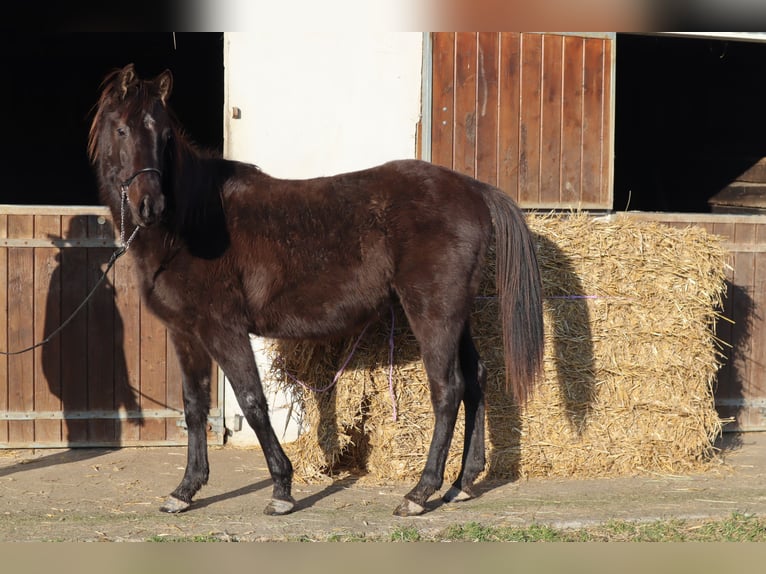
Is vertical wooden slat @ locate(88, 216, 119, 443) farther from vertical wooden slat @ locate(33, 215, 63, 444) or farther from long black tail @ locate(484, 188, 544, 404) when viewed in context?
long black tail @ locate(484, 188, 544, 404)

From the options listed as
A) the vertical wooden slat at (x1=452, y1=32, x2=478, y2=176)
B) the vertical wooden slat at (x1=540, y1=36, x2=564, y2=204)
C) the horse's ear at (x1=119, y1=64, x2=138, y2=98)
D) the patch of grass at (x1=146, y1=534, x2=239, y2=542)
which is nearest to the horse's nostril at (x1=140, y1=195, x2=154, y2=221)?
the horse's ear at (x1=119, y1=64, x2=138, y2=98)

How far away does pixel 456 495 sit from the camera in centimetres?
529

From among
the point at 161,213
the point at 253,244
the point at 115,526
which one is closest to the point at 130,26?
the point at 161,213

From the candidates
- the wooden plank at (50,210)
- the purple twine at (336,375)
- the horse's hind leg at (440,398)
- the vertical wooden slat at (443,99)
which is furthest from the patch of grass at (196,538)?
the vertical wooden slat at (443,99)

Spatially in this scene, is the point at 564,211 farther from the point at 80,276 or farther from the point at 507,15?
the point at 80,276

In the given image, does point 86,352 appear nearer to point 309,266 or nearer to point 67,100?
point 309,266

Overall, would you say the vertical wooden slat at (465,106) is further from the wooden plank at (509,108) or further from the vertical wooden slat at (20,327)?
the vertical wooden slat at (20,327)

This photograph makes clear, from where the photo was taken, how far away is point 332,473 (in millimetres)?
5957

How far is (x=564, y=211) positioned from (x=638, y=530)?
3102 millimetres

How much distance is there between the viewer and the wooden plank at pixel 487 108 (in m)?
6.78

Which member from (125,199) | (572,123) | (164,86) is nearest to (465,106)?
(572,123)

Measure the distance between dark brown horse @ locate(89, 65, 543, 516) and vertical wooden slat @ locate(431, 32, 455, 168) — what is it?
1.42 m

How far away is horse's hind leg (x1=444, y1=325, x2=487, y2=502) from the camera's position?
5352mm

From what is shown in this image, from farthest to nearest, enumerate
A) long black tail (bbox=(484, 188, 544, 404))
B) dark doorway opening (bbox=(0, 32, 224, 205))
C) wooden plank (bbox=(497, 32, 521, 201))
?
dark doorway opening (bbox=(0, 32, 224, 205)) → wooden plank (bbox=(497, 32, 521, 201)) → long black tail (bbox=(484, 188, 544, 404))
